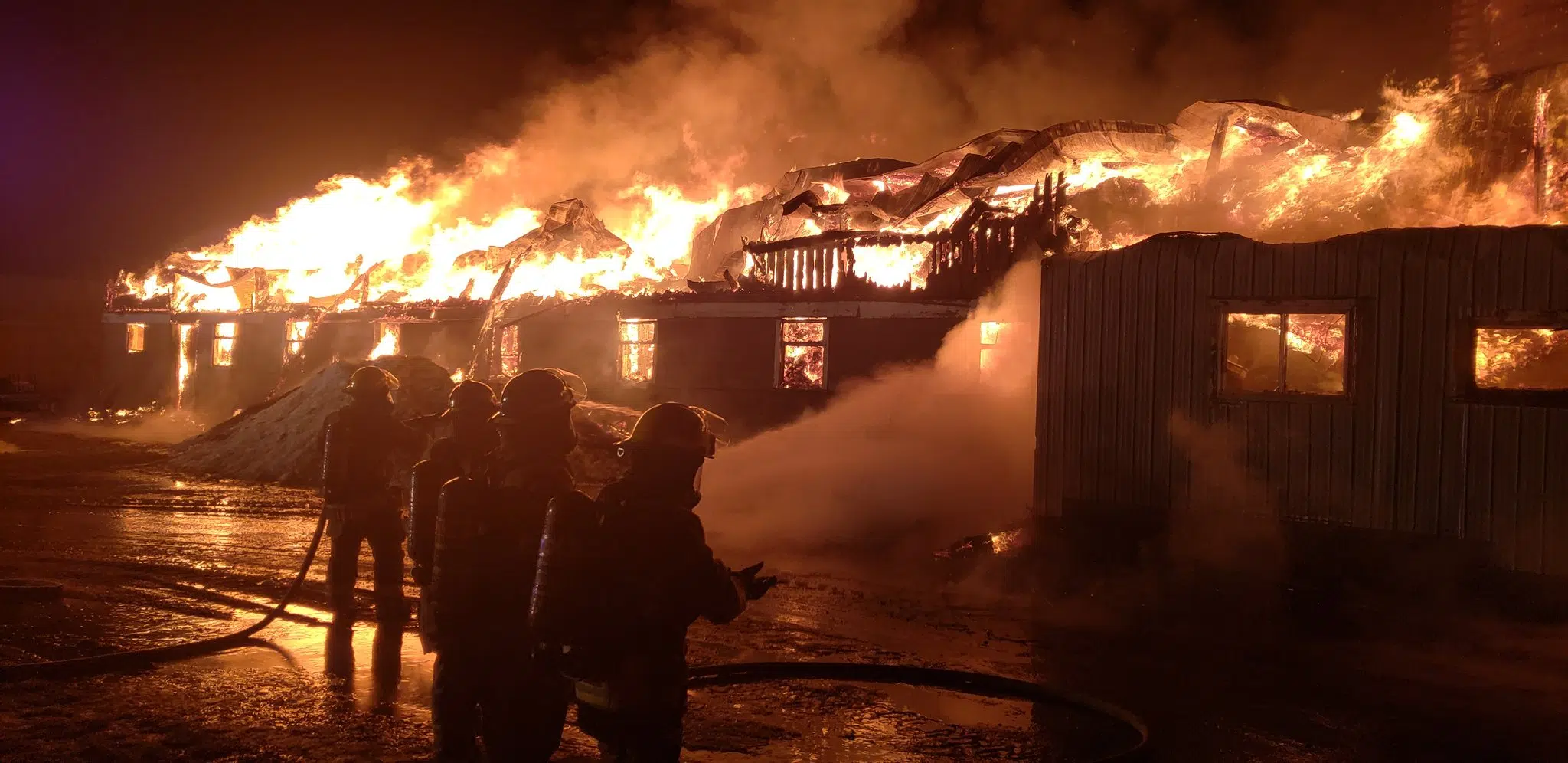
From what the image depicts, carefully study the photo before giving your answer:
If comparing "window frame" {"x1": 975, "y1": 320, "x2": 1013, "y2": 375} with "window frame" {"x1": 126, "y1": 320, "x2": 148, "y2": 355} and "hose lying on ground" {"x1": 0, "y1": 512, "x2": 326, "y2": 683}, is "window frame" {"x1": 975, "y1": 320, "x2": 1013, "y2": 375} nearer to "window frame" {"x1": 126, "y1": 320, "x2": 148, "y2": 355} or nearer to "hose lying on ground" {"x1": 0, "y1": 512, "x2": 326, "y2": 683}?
"hose lying on ground" {"x1": 0, "y1": 512, "x2": 326, "y2": 683}

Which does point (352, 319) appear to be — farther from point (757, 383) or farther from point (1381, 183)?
point (1381, 183)

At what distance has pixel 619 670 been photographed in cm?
354

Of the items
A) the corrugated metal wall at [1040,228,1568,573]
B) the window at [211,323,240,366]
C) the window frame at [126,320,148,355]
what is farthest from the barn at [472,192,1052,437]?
the window frame at [126,320,148,355]

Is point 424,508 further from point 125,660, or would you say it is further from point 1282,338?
point 1282,338

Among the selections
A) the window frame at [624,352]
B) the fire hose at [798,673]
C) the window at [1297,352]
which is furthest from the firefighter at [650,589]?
the window frame at [624,352]

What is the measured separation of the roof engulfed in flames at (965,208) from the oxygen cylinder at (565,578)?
598 inches

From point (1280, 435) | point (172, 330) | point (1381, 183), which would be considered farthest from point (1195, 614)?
point (172, 330)

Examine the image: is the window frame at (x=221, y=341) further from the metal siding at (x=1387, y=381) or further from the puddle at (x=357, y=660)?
the metal siding at (x=1387, y=381)

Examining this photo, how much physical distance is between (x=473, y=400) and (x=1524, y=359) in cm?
1070

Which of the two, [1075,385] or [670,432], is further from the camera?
[1075,385]

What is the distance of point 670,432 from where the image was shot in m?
3.55

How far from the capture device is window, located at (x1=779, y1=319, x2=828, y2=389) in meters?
Answer: 20.0

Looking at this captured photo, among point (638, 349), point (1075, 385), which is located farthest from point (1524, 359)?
point (638, 349)

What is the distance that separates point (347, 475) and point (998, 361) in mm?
12522
